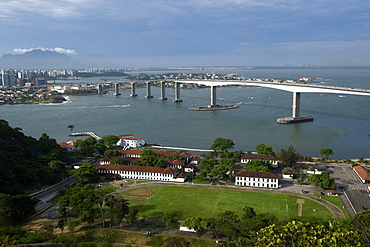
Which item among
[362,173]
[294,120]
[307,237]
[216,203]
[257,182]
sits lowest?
[216,203]

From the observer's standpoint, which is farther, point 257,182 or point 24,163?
point 24,163

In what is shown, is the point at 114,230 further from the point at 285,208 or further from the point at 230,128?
the point at 230,128

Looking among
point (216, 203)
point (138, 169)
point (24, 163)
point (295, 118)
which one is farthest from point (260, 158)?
point (295, 118)

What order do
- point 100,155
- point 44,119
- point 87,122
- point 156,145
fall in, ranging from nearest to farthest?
point 100,155, point 156,145, point 87,122, point 44,119

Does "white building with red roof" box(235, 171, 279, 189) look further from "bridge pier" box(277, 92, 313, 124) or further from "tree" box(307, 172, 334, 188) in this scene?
"bridge pier" box(277, 92, 313, 124)

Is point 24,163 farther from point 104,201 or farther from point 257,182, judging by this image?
point 257,182

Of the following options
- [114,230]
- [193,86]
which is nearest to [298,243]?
[114,230]

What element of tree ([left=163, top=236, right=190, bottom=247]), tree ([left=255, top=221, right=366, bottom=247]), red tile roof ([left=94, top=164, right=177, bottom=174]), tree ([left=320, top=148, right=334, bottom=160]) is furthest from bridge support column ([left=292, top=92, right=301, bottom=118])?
tree ([left=255, top=221, right=366, bottom=247])
